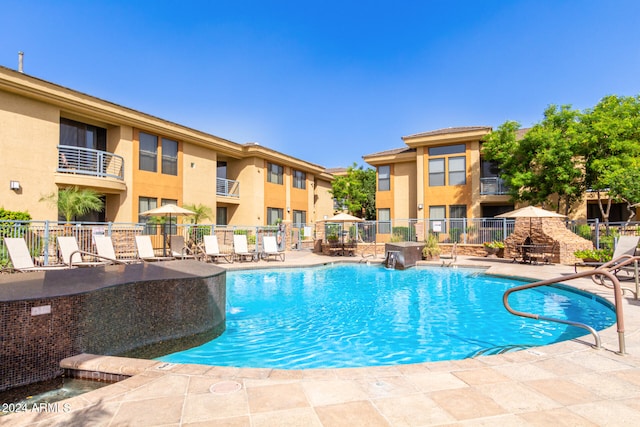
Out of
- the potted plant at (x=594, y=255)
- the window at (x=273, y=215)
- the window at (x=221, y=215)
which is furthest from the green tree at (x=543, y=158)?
the window at (x=221, y=215)

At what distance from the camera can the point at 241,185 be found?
2477 centimetres


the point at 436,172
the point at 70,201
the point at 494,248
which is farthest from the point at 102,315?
the point at 436,172

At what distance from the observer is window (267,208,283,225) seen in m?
26.0

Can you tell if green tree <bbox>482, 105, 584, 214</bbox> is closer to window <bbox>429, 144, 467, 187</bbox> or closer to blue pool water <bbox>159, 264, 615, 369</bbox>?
window <bbox>429, 144, 467, 187</bbox>

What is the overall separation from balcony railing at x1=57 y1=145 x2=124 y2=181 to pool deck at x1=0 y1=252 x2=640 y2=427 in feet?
46.1

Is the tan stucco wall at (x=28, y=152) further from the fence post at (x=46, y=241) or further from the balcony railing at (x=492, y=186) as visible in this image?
the balcony railing at (x=492, y=186)

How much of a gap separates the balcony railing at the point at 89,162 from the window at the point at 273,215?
10718 mm

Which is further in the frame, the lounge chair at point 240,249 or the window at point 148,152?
the window at point 148,152

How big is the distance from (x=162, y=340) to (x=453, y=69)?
18276mm

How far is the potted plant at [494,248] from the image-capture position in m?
16.7

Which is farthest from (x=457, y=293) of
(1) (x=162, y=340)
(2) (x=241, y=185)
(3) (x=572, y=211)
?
(2) (x=241, y=185)

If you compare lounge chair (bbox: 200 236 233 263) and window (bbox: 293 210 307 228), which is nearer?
lounge chair (bbox: 200 236 233 263)

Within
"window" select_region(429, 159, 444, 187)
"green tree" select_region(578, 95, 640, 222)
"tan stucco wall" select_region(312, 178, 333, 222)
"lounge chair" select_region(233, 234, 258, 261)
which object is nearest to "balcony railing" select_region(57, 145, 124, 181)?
"lounge chair" select_region(233, 234, 258, 261)

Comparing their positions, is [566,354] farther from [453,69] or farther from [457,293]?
[453,69]
